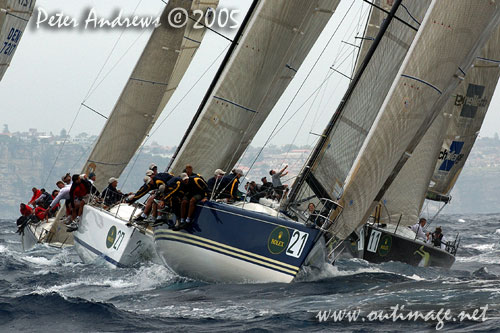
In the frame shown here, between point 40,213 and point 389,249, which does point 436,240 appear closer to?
point 389,249

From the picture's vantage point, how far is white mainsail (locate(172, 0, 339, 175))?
12383 mm

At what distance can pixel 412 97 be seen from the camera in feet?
31.2

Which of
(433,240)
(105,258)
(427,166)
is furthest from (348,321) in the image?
(433,240)

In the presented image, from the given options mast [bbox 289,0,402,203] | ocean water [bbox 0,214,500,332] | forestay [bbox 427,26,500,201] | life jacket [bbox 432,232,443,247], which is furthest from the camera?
forestay [bbox 427,26,500,201]

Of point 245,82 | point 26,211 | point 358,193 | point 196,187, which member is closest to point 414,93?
point 358,193

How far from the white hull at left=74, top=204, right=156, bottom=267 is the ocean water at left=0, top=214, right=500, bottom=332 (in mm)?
201

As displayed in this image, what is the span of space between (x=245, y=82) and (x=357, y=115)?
8.46ft

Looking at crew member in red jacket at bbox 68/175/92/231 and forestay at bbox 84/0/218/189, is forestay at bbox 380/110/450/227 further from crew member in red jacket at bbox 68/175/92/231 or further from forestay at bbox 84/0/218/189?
forestay at bbox 84/0/218/189

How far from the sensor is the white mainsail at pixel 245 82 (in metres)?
12.4

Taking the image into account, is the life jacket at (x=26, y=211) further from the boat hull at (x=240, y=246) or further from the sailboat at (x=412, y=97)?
the sailboat at (x=412, y=97)

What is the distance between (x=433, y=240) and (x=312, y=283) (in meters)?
6.70

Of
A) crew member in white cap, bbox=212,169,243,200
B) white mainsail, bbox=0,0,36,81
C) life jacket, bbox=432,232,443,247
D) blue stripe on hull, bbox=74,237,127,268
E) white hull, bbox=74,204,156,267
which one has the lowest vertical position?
blue stripe on hull, bbox=74,237,127,268

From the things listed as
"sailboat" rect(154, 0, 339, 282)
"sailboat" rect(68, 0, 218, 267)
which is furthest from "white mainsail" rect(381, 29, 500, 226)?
"sailboat" rect(68, 0, 218, 267)

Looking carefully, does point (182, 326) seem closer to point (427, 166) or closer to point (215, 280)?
point (215, 280)
